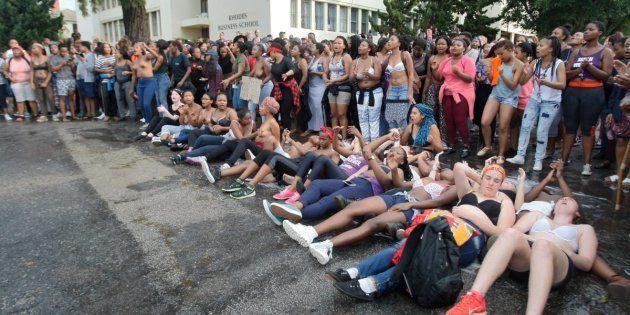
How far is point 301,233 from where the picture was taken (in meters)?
4.04

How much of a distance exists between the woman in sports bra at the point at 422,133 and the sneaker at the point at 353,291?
3152mm

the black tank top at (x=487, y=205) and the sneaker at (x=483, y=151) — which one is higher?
the black tank top at (x=487, y=205)

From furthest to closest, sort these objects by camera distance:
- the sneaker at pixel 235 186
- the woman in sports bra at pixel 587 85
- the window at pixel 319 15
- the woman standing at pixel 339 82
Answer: the window at pixel 319 15 → the woman standing at pixel 339 82 → the woman in sports bra at pixel 587 85 → the sneaker at pixel 235 186

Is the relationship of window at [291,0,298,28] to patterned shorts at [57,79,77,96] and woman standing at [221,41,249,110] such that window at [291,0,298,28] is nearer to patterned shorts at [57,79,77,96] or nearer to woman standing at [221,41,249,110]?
patterned shorts at [57,79,77,96]

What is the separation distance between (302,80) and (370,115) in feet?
6.11

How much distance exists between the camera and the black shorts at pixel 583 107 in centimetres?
590

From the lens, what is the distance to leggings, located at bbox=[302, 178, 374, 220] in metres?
4.59

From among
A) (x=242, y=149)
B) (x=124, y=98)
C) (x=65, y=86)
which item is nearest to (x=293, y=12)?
Answer: (x=124, y=98)

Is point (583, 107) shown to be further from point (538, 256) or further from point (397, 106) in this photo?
point (538, 256)

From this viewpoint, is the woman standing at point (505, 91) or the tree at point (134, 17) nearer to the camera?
the woman standing at point (505, 91)

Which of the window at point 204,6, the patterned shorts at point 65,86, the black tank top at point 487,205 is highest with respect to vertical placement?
the window at point 204,6

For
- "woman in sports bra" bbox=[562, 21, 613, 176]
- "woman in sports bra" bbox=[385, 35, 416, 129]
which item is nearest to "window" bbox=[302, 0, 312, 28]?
"woman in sports bra" bbox=[385, 35, 416, 129]

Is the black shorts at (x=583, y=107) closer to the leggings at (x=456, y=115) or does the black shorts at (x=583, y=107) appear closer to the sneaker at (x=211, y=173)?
the leggings at (x=456, y=115)

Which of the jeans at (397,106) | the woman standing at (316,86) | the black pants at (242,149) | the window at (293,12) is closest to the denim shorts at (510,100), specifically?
the jeans at (397,106)
